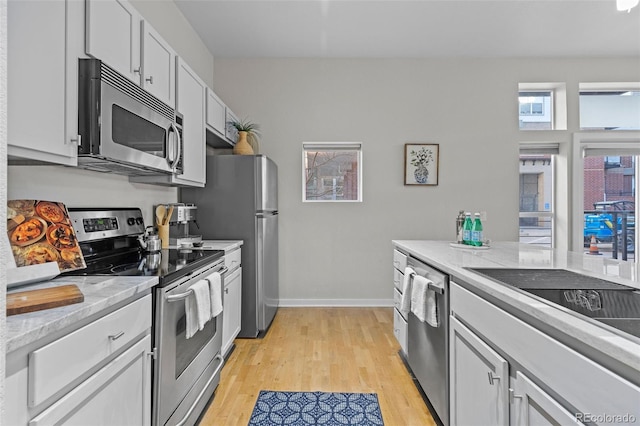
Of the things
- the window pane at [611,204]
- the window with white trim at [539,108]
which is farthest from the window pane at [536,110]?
the window pane at [611,204]

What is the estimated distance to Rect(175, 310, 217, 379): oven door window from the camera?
5.05 feet

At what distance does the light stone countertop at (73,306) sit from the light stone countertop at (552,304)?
122 centimetres

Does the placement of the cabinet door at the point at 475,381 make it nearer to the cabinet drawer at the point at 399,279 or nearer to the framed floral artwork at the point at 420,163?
the cabinet drawer at the point at 399,279

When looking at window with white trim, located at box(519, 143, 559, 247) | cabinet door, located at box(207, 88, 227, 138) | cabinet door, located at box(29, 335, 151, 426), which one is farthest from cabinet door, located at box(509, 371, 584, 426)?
window with white trim, located at box(519, 143, 559, 247)

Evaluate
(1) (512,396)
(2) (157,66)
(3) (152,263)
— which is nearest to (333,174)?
(2) (157,66)

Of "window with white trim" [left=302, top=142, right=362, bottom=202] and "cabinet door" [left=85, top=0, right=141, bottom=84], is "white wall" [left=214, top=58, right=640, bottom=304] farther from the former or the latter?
"cabinet door" [left=85, top=0, right=141, bottom=84]

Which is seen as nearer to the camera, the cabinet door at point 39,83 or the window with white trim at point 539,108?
the cabinet door at point 39,83

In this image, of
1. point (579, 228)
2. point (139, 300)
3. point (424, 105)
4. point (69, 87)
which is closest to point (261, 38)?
point (424, 105)

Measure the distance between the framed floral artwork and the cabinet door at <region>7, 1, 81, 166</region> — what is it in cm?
336

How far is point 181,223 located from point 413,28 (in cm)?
288

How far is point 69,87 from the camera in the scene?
1.31 meters

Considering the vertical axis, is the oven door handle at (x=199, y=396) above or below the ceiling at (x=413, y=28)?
below

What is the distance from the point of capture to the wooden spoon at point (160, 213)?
8.17 feet

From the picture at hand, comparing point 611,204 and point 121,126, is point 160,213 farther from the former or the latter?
point 611,204
